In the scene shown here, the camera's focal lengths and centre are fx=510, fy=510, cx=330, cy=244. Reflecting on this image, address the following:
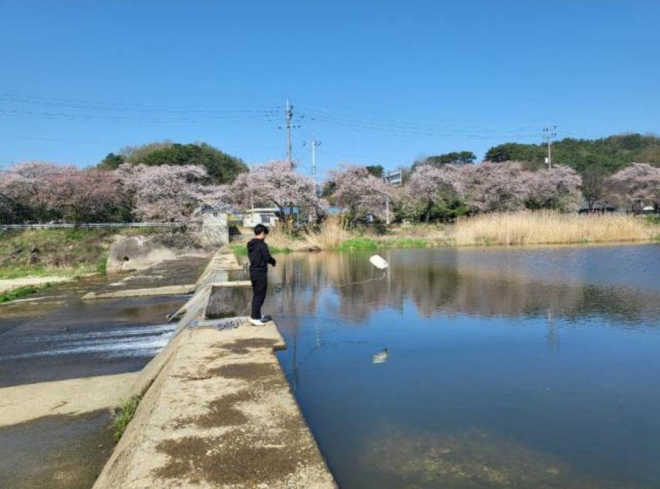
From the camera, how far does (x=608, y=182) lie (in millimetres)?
52125

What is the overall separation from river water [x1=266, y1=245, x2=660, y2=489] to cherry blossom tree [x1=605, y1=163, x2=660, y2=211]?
→ 1633 inches

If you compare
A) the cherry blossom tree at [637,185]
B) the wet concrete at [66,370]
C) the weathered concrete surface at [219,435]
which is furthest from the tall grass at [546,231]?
the cherry blossom tree at [637,185]

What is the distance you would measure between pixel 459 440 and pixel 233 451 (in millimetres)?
1890

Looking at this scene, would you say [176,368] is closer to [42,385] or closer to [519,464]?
[42,385]

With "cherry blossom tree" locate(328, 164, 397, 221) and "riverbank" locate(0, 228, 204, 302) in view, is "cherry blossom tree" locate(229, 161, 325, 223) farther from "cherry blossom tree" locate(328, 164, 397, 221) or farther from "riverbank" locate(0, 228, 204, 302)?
"riverbank" locate(0, 228, 204, 302)

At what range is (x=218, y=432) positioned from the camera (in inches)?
139

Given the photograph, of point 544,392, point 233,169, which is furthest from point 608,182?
point 544,392

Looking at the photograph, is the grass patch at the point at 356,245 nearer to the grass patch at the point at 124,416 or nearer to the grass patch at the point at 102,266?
the grass patch at the point at 102,266

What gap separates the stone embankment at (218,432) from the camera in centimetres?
292

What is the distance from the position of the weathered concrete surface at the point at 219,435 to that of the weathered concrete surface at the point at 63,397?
91 cm

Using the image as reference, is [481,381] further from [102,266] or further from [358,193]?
[358,193]

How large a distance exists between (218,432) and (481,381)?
308 centimetres

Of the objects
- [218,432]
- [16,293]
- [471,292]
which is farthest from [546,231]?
[218,432]

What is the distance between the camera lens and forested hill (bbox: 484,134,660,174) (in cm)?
6400
